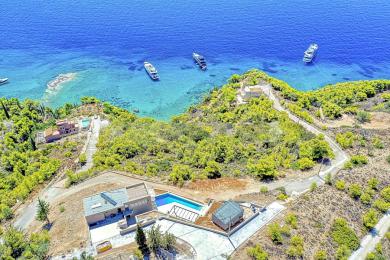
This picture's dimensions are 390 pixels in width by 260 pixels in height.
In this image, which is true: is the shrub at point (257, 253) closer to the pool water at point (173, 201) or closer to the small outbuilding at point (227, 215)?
the small outbuilding at point (227, 215)

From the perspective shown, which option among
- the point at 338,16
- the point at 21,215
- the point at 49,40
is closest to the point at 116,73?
the point at 49,40

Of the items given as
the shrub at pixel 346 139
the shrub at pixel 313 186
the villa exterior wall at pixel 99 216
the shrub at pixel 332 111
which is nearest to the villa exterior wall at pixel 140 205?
the villa exterior wall at pixel 99 216

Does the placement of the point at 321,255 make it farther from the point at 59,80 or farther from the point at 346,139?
the point at 59,80

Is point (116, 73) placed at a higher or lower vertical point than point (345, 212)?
higher

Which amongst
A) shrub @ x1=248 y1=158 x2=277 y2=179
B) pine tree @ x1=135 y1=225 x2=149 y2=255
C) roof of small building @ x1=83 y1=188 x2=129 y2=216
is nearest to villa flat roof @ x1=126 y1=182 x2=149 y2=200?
roof of small building @ x1=83 y1=188 x2=129 y2=216

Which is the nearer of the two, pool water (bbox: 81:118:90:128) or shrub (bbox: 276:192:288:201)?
shrub (bbox: 276:192:288:201)

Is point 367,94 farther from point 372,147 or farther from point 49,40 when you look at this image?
point 49,40

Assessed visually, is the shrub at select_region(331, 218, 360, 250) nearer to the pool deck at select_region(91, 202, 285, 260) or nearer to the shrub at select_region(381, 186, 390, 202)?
the pool deck at select_region(91, 202, 285, 260)
